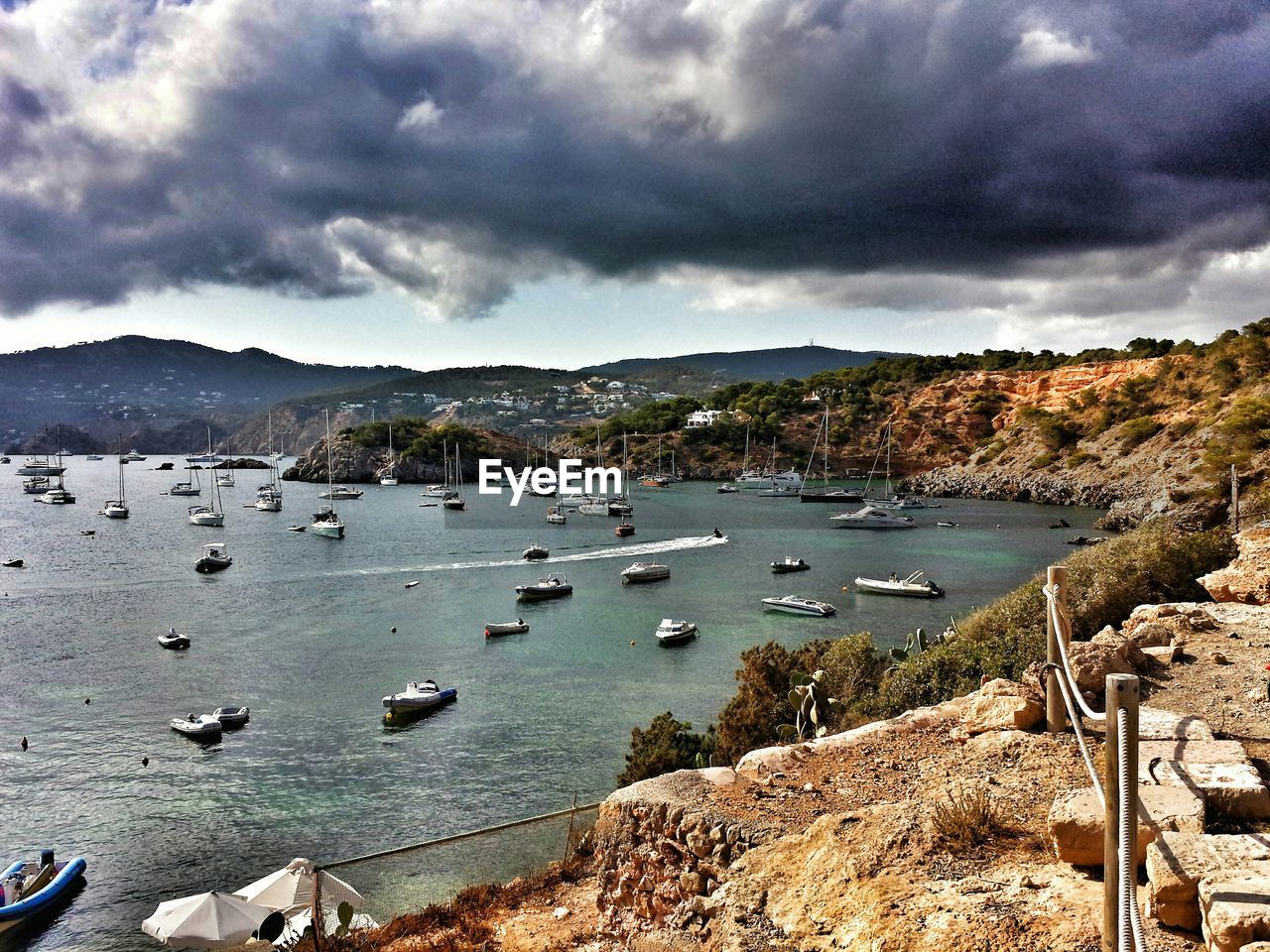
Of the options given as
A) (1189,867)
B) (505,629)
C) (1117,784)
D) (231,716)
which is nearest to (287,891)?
(231,716)

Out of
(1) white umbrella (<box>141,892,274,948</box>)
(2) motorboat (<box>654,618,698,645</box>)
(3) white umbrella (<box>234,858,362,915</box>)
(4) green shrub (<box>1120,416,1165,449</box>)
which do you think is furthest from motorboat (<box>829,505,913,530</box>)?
(1) white umbrella (<box>141,892,274,948</box>)

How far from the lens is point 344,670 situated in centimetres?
2841

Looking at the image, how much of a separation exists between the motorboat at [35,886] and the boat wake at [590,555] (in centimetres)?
3156

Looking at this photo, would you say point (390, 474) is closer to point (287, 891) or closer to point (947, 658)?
point (287, 891)

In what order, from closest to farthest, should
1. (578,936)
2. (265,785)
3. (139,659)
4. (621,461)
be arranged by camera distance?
(578,936), (265,785), (139,659), (621,461)

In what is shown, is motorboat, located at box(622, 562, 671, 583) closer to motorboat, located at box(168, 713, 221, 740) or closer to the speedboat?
the speedboat

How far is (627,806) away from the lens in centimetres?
763

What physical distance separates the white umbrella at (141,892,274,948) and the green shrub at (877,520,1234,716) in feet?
33.5

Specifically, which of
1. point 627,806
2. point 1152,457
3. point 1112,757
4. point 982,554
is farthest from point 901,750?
point 1152,457

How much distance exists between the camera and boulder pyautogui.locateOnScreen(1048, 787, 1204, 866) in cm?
473

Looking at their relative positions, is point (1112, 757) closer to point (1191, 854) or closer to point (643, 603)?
point (1191, 854)

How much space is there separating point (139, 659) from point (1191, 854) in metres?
33.6

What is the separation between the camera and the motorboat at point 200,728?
2211 centimetres

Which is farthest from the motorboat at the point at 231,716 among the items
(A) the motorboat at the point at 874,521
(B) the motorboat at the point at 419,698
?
(A) the motorboat at the point at 874,521
